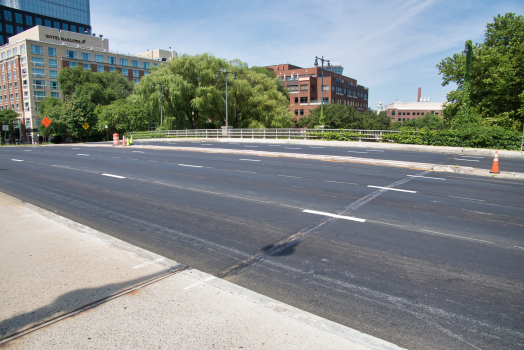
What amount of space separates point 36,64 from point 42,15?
40.3 meters

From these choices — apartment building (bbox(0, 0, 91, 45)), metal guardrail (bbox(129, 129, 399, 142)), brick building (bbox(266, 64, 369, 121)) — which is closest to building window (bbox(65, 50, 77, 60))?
apartment building (bbox(0, 0, 91, 45))

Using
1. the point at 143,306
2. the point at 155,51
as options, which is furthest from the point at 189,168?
the point at 155,51

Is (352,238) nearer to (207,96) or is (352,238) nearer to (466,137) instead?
(466,137)

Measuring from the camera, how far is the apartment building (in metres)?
102

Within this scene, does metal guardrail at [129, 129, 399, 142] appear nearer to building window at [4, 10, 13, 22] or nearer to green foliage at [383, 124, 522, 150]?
green foliage at [383, 124, 522, 150]

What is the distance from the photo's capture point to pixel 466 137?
2488 centimetres

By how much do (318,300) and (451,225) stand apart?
3921 millimetres

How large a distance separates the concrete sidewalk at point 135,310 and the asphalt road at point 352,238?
412 millimetres

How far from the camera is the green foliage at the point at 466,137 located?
23.2 meters

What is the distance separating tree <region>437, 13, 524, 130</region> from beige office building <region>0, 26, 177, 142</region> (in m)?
63.0

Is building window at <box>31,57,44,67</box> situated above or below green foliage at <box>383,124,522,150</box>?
above

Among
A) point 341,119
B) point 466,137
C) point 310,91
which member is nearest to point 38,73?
point 341,119

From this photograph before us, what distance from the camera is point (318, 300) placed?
3674mm

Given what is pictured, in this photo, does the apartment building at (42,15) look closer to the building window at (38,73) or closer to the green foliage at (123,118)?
the building window at (38,73)
